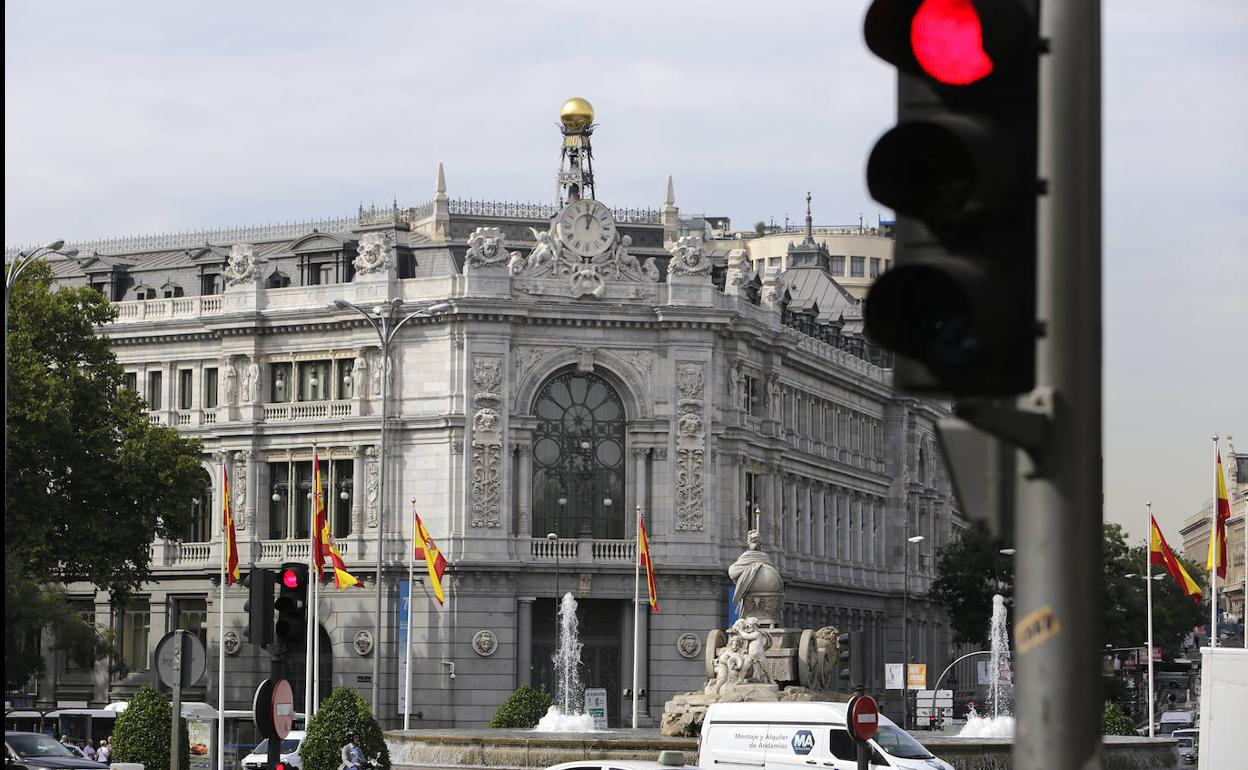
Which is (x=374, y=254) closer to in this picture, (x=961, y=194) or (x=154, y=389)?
(x=154, y=389)

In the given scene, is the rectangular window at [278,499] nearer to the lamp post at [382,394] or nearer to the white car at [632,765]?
the lamp post at [382,394]

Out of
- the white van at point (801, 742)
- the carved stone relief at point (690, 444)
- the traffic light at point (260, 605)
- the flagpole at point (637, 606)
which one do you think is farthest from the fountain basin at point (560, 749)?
the carved stone relief at point (690, 444)

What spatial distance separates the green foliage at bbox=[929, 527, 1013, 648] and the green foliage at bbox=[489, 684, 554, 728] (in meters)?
43.8

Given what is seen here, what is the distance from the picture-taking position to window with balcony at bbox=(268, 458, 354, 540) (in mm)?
85125

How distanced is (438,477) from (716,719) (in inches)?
1739

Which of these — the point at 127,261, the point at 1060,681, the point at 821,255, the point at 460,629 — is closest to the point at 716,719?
the point at 1060,681

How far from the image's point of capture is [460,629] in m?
80.9

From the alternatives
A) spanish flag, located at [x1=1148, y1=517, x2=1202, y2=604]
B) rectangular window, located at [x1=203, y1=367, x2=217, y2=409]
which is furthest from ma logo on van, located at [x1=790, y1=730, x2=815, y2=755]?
rectangular window, located at [x1=203, y1=367, x2=217, y2=409]

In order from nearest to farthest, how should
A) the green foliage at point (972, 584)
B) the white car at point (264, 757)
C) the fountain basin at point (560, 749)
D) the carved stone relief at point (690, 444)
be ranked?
the fountain basin at point (560, 749), the white car at point (264, 757), the carved stone relief at point (690, 444), the green foliage at point (972, 584)

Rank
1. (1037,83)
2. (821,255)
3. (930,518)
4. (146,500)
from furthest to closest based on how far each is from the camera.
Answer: (821,255)
(930,518)
(146,500)
(1037,83)

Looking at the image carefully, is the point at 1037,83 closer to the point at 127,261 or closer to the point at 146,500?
the point at 146,500

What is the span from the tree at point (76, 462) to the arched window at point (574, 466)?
46.7 feet

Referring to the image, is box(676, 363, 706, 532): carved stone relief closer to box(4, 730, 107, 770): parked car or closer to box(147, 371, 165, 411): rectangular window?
box(147, 371, 165, 411): rectangular window

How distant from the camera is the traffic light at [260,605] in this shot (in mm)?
21125
